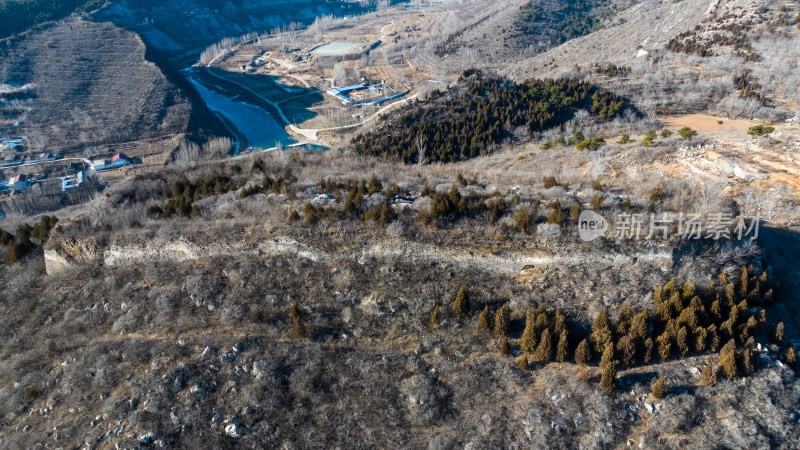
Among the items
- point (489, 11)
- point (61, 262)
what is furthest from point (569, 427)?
point (489, 11)

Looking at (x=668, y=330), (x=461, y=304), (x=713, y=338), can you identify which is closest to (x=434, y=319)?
(x=461, y=304)

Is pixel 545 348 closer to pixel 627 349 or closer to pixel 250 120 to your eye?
pixel 627 349

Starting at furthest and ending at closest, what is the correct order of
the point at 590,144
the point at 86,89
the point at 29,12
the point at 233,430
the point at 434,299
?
the point at 29,12
the point at 86,89
the point at 590,144
the point at 434,299
the point at 233,430

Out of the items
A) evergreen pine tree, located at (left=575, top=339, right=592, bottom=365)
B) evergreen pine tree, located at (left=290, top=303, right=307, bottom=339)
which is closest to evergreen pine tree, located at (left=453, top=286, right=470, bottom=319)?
evergreen pine tree, located at (left=575, top=339, right=592, bottom=365)

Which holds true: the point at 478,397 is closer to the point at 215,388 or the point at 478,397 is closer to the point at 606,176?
the point at 215,388

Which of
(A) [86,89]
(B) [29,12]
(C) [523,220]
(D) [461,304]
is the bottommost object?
(D) [461,304]

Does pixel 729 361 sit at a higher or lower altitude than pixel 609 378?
higher
